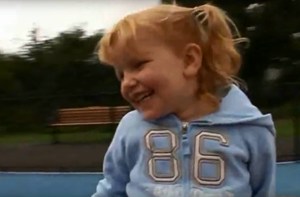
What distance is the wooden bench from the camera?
482 inches

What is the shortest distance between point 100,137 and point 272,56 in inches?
250

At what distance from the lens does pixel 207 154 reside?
246 centimetres

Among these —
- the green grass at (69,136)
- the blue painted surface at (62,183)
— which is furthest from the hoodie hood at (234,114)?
the green grass at (69,136)

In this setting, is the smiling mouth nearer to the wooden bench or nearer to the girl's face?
the girl's face

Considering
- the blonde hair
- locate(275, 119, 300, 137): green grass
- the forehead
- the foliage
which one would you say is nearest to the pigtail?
the blonde hair

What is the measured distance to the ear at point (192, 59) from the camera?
95.7 inches

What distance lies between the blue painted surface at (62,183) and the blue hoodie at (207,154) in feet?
23.2

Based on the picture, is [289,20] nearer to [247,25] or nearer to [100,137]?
[247,25]

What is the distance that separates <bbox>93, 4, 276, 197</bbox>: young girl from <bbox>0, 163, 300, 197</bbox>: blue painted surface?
7075 millimetres

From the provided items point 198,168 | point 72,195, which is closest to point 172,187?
point 198,168

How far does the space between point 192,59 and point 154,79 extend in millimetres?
110

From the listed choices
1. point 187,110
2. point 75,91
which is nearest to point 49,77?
point 75,91

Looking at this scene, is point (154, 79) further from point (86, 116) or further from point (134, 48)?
point (86, 116)

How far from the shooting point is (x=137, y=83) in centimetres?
239
